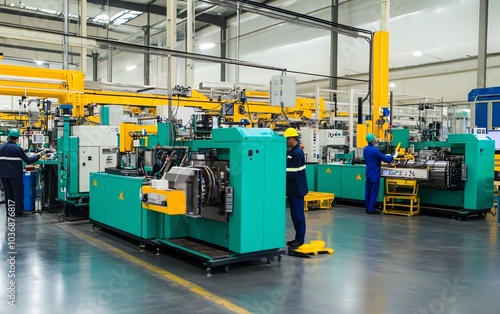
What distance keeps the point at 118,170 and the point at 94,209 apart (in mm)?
1034

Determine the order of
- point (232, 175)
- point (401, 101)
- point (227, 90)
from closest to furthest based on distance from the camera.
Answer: point (232, 175)
point (227, 90)
point (401, 101)

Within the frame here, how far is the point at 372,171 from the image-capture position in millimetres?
9094

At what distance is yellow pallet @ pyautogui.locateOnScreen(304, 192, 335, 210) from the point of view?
9.63m

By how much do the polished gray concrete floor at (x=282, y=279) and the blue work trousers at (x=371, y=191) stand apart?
7.03 feet

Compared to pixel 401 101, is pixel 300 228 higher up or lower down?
lower down

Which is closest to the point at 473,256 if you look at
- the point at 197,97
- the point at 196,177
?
the point at 196,177

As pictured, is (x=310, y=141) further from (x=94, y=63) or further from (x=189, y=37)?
(x=94, y=63)

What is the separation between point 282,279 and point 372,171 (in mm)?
4995

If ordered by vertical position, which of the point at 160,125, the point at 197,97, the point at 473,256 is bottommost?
the point at 473,256

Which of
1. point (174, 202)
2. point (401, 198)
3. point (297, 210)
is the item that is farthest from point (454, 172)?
point (174, 202)

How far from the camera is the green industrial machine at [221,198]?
4.82 metres

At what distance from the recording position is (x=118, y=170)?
6.54 m

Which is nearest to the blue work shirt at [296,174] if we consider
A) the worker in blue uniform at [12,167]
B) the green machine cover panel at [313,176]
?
the worker in blue uniform at [12,167]

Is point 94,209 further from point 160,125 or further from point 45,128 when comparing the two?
point 45,128
